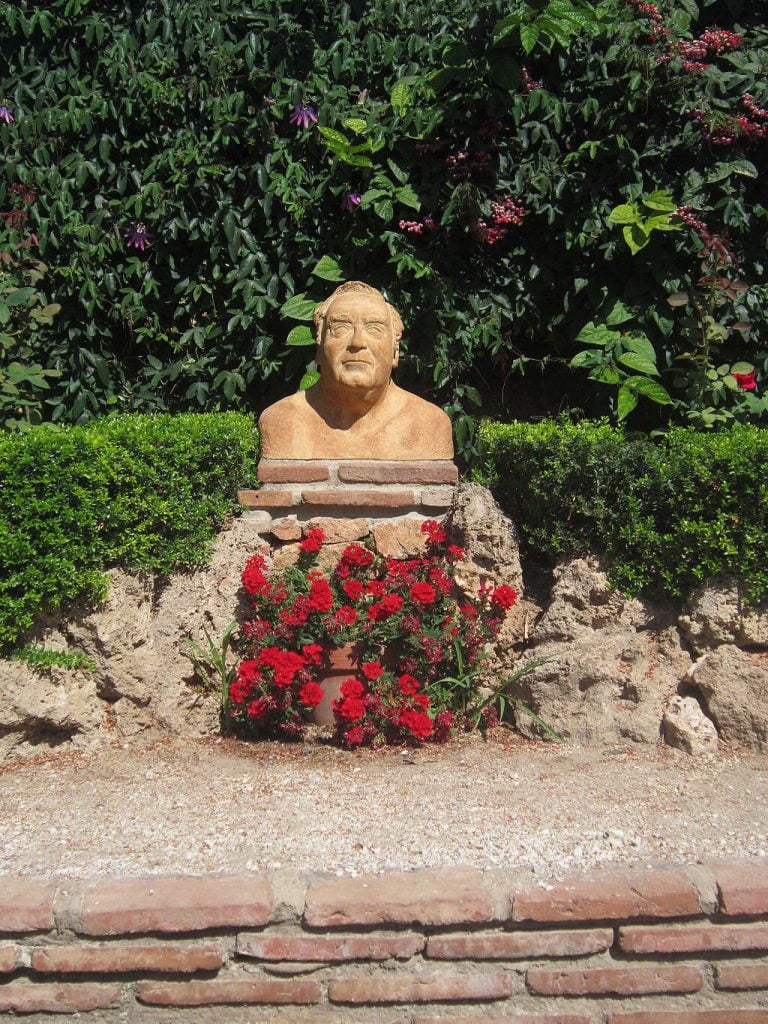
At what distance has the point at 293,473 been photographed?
425 cm

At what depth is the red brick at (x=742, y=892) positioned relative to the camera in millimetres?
2523

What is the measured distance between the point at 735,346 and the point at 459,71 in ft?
7.10

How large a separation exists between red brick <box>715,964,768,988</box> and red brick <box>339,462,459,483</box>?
2.36 metres

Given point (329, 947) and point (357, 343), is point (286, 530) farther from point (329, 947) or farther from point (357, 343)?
point (329, 947)

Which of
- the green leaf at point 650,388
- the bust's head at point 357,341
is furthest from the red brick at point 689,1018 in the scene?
the green leaf at point 650,388

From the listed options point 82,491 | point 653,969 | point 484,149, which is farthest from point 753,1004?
point 484,149

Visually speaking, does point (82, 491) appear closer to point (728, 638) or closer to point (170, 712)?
point (170, 712)

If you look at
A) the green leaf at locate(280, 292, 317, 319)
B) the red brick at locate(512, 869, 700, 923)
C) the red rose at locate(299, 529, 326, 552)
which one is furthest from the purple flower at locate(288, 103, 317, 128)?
the red brick at locate(512, 869, 700, 923)

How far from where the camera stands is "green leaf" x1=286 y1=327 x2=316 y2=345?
187 inches

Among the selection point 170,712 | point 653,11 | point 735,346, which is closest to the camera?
point 170,712

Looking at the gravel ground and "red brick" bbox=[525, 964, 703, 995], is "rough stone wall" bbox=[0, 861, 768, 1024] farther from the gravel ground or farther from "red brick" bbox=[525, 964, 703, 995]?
the gravel ground

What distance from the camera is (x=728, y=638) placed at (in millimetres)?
3646

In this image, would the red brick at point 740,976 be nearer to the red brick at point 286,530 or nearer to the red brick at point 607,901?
the red brick at point 607,901

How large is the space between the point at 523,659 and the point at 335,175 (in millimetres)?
2754
